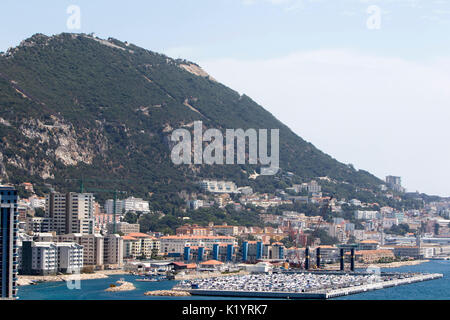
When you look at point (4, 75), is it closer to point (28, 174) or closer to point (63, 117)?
point (63, 117)

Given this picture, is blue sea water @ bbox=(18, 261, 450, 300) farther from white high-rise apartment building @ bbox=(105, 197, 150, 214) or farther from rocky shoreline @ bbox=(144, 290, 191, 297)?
white high-rise apartment building @ bbox=(105, 197, 150, 214)

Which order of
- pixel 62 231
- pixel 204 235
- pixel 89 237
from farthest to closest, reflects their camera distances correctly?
pixel 204 235
pixel 62 231
pixel 89 237

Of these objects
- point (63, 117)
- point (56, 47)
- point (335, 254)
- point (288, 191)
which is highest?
point (56, 47)

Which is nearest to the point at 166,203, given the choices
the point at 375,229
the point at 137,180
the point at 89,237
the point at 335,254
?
the point at 137,180

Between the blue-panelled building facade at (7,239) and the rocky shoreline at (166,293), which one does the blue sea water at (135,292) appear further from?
the blue-panelled building facade at (7,239)

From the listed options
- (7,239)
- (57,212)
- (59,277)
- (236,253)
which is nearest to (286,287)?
(59,277)

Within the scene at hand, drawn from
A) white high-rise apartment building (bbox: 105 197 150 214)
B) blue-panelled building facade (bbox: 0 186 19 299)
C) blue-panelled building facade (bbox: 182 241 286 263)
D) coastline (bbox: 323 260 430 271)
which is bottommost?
coastline (bbox: 323 260 430 271)

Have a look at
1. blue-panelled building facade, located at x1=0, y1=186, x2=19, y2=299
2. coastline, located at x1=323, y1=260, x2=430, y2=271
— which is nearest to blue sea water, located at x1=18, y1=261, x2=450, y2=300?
blue-panelled building facade, located at x1=0, y1=186, x2=19, y2=299

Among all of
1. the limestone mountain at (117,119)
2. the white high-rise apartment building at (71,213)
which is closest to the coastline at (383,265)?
the white high-rise apartment building at (71,213)
